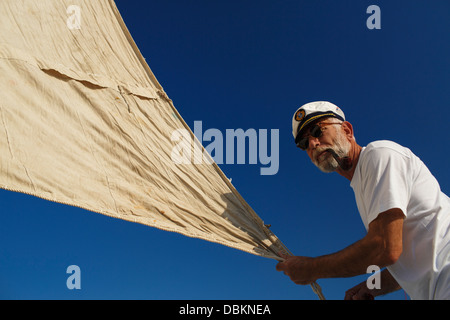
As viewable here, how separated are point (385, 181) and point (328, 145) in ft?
2.05

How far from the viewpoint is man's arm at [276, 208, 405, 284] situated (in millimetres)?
1841

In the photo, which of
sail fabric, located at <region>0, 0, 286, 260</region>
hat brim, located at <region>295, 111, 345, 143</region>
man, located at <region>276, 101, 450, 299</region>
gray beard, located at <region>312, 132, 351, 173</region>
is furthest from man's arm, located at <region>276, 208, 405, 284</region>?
sail fabric, located at <region>0, 0, 286, 260</region>

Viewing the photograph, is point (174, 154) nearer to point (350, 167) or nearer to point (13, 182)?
point (13, 182)

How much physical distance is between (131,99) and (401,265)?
107 inches

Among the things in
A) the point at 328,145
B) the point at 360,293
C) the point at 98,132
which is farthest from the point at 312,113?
the point at 98,132

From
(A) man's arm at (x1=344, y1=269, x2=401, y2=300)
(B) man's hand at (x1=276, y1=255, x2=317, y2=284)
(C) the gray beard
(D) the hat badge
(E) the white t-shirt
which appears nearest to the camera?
(E) the white t-shirt

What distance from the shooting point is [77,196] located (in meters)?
2.63

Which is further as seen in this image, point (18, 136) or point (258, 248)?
point (258, 248)

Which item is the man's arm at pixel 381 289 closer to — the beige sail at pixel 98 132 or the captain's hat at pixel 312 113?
the beige sail at pixel 98 132

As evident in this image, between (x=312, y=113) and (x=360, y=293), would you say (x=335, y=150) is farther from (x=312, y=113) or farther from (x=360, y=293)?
(x=360, y=293)

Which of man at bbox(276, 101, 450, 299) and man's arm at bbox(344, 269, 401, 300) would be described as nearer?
man at bbox(276, 101, 450, 299)

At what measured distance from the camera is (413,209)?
197cm

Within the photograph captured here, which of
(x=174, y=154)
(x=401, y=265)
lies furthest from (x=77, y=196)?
(x=401, y=265)

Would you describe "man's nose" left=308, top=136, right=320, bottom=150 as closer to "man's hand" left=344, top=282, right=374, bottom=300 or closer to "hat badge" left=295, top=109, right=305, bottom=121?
"hat badge" left=295, top=109, right=305, bottom=121
